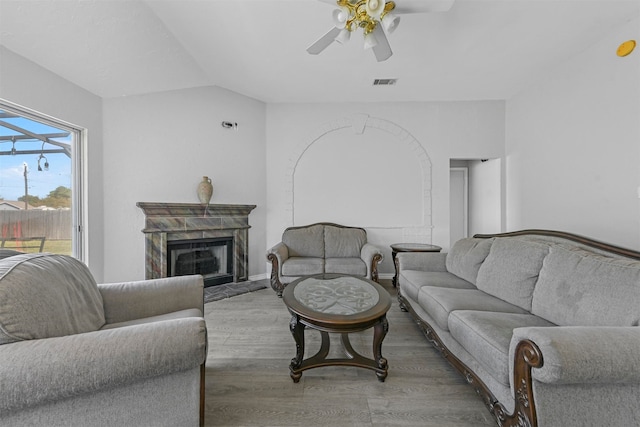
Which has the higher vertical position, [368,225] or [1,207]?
[1,207]

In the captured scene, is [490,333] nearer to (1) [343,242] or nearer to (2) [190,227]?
(1) [343,242]

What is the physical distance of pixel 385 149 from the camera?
3924mm

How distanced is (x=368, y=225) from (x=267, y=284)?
72.7 inches

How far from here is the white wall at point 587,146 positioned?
204cm

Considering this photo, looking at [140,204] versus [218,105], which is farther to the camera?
[218,105]

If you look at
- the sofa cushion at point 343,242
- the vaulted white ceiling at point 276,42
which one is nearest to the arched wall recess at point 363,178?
the sofa cushion at point 343,242

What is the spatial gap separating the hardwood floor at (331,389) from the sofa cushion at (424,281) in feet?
1.31

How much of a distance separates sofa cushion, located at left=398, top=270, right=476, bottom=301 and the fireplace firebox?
2518 mm

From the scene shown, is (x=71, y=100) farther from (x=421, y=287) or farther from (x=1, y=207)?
(x=421, y=287)

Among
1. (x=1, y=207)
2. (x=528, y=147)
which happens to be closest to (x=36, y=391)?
(x=1, y=207)

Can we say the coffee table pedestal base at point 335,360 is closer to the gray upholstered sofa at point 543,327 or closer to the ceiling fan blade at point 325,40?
the gray upholstered sofa at point 543,327

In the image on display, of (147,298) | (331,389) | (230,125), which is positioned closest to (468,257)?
(331,389)

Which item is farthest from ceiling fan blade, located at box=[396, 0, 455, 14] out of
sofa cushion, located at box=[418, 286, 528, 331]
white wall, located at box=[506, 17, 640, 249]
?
sofa cushion, located at box=[418, 286, 528, 331]

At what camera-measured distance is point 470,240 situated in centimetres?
259
